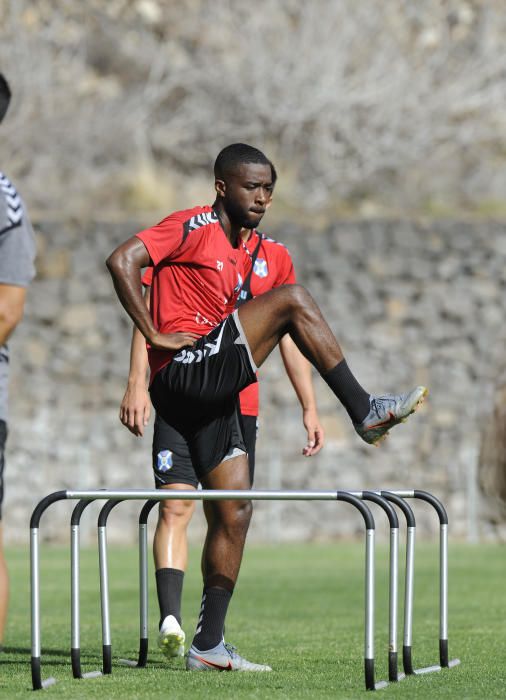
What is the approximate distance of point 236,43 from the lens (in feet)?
88.2

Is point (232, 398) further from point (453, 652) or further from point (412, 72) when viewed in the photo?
point (412, 72)

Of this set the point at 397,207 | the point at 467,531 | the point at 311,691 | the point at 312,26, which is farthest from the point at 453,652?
the point at 312,26

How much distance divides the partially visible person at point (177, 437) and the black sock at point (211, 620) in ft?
0.92

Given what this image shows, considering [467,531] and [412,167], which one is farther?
[412,167]

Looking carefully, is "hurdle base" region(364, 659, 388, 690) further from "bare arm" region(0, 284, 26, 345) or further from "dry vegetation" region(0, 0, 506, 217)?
"dry vegetation" region(0, 0, 506, 217)

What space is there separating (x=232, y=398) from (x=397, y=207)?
65.2ft

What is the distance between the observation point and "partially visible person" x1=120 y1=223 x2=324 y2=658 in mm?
6250

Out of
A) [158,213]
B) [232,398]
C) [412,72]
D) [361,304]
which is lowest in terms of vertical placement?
[232,398]

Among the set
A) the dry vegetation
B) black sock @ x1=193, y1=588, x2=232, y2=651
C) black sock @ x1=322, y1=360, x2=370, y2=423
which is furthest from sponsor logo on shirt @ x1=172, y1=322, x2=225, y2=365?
the dry vegetation

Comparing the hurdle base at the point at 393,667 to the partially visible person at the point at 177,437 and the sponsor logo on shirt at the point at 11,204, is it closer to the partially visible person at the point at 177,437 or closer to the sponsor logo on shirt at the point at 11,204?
the partially visible person at the point at 177,437

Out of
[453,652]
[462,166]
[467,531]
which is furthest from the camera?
[462,166]

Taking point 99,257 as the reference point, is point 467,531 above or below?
below

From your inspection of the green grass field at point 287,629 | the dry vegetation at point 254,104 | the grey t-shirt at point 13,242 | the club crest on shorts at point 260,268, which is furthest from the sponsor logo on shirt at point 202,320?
the dry vegetation at point 254,104

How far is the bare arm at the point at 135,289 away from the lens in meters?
5.68
